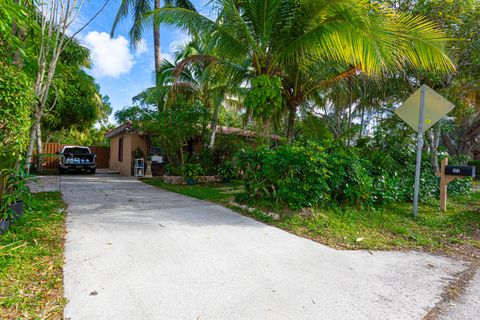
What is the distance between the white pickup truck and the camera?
14.2 meters

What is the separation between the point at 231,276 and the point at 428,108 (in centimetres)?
544

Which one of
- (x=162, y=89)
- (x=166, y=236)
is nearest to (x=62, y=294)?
(x=166, y=236)

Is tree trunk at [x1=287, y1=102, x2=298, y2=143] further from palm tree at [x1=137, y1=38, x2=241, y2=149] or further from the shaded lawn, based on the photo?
the shaded lawn

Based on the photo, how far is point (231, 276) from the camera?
8.67ft

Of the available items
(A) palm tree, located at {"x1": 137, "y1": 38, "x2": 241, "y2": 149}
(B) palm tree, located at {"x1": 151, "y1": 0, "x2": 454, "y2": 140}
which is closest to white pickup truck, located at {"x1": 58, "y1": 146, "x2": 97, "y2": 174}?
(A) palm tree, located at {"x1": 137, "y1": 38, "x2": 241, "y2": 149}

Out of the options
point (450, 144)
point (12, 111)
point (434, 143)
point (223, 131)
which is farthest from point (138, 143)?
point (450, 144)

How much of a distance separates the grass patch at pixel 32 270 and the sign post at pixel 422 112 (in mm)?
6246

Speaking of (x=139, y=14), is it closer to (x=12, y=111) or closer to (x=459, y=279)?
(x=12, y=111)

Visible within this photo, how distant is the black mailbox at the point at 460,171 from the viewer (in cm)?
573

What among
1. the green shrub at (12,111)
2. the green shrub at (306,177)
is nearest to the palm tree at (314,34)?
the green shrub at (306,177)

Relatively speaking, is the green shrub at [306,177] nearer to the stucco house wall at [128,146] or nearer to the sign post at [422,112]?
the sign post at [422,112]

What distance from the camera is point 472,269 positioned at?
308cm

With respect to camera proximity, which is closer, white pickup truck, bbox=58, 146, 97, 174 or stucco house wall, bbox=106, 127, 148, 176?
stucco house wall, bbox=106, 127, 148, 176

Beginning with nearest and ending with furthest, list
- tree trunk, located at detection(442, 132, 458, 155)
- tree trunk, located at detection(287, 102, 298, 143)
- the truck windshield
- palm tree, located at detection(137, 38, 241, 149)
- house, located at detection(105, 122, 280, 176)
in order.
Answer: tree trunk, located at detection(287, 102, 298, 143)
palm tree, located at detection(137, 38, 241, 149)
house, located at detection(105, 122, 280, 176)
the truck windshield
tree trunk, located at detection(442, 132, 458, 155)
